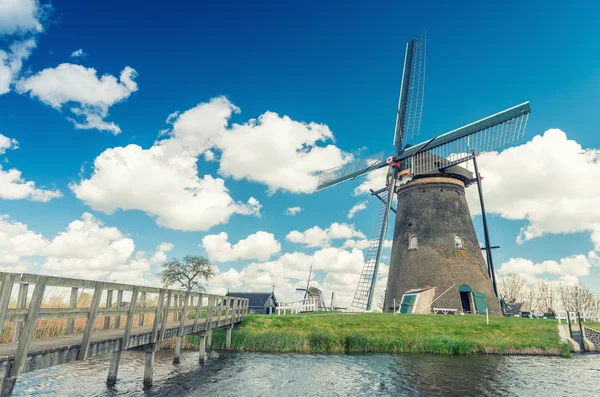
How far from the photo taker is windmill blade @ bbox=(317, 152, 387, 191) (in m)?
30.8

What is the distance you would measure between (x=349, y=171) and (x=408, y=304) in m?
12.5

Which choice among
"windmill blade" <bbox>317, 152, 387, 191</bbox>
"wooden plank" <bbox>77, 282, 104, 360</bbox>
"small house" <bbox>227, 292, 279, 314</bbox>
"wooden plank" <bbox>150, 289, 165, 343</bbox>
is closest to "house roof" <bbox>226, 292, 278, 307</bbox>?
"small house" <bbox>227, 292, 279, 314</bbox>

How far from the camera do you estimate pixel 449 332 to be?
62.0ft

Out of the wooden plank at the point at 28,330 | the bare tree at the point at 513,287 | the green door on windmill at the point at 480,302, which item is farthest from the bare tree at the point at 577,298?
the wooden plank at the point at 28,330

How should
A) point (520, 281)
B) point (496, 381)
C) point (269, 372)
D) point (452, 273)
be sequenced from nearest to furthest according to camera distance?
point (496, 381), point (269, 372), point (452, 273), point (520, 281)

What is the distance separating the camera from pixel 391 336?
18.2 m

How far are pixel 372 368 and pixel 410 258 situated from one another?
14227 mm

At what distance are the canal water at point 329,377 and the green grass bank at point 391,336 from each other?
Result: 135 cm

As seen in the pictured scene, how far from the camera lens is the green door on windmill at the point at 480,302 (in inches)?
962

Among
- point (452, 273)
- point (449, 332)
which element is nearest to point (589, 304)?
point (452, 273)

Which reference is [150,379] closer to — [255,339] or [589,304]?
[255,339]

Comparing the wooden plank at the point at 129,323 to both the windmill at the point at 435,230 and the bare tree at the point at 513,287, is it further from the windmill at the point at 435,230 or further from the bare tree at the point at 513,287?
the bare tree at the point at 513,287

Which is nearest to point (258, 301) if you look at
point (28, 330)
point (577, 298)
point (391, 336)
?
point (391, 336)

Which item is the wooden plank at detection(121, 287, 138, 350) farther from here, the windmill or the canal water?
the windmill
